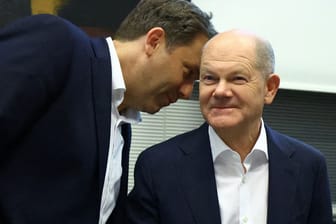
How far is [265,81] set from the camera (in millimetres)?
1484

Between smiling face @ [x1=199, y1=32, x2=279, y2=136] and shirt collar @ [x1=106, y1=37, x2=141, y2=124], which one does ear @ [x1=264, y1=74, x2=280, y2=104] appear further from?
shirt collar @ [x1=106, y1=37, x2=141, y2=124]

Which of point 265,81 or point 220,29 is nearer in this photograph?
point 265,81

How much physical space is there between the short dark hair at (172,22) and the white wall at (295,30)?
0.97 meters

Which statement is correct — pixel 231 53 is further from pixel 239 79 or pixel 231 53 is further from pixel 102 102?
pixel 102 102

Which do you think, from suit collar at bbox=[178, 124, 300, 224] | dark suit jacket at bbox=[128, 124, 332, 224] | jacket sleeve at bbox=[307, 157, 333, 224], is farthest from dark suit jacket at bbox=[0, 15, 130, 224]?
jacket sleeve at bbox=[307, 157, 333, 224]

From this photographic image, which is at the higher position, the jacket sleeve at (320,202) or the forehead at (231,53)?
the forehead at (231,53)

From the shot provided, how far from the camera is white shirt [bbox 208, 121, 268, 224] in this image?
4.76 feet

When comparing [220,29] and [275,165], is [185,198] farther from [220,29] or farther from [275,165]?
[220,29]

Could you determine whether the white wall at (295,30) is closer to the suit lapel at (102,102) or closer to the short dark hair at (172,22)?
the short dark hair at (172,22)

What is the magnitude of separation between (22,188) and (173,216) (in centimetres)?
40

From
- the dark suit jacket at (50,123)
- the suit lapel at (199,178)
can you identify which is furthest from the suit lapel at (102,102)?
the suit lapel at (199,178)

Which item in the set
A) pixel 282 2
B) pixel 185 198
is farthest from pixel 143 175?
pixel 282 2

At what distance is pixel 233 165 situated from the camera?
1.50 metres

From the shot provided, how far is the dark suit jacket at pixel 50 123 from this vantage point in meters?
1.24
